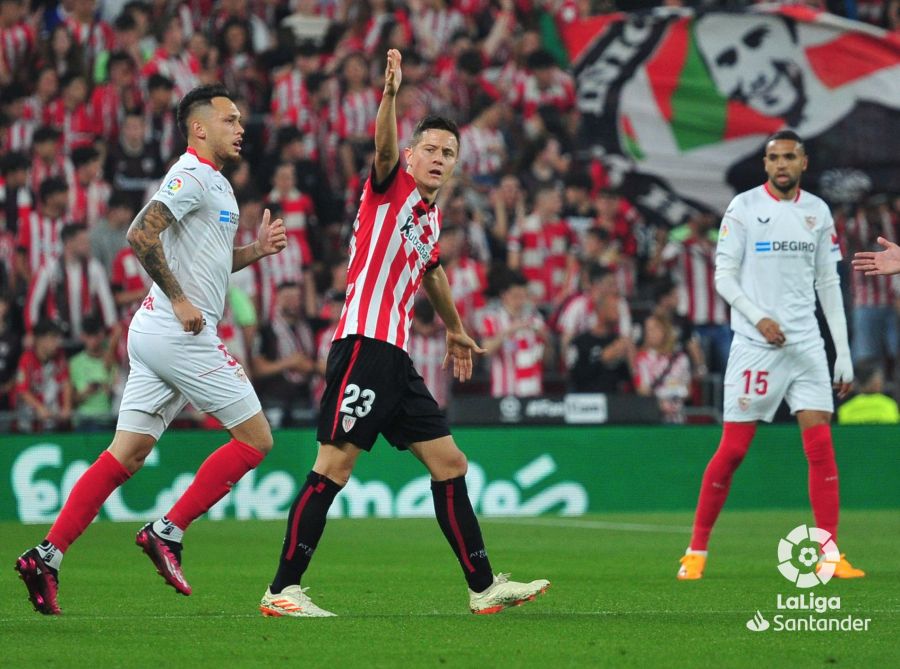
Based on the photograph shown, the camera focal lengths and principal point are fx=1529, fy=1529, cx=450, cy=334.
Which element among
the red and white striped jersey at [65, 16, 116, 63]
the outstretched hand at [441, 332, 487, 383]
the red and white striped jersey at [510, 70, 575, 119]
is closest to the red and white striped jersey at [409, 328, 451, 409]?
the red and white striped jersey at [510, 70, 575, 119]

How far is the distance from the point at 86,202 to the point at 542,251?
5.14m

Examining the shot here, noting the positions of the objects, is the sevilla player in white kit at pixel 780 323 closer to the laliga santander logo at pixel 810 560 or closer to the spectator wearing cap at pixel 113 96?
the laliga santander logo at pixel 810 560

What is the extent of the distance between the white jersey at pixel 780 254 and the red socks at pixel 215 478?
11.6 feet

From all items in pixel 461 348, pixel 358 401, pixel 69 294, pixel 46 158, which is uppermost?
pixel 46 158

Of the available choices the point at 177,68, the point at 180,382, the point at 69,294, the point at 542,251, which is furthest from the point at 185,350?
the point at 177,68

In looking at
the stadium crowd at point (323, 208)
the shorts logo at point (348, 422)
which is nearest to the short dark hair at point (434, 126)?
the shorts logo at point (348, 422)

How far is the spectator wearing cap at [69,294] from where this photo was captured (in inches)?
608

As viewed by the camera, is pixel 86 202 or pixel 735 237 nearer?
pixel 735 237

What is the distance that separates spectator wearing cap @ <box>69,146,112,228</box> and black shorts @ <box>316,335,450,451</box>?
9655 mm

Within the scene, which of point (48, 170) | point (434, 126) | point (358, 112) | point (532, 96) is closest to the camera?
point (434, 126)

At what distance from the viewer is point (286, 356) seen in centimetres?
1600

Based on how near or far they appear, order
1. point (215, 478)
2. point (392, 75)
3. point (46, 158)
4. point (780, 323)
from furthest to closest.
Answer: point (46, 158), point (780, 323), point (215, 478), point (392, 75)

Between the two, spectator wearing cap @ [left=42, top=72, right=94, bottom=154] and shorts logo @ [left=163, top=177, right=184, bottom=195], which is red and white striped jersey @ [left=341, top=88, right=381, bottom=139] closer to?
spectator wearing cap @ [left=42, top=72, right=94, bottom=154]

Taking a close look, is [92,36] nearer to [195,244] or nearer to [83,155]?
[83,155]
